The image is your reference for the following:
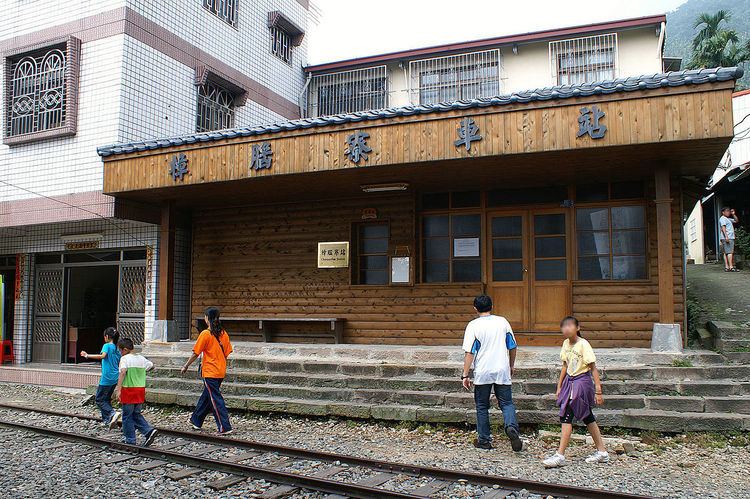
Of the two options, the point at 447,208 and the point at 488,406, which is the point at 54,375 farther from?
the point at 488,406

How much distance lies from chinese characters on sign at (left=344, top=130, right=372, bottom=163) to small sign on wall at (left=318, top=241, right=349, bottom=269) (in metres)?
2.46

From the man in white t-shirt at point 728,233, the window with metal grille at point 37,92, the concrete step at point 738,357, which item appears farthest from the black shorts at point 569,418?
the window with metal grille at point 37,92

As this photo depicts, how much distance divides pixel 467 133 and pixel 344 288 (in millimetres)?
4064

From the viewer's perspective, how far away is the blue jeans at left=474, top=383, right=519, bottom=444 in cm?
677

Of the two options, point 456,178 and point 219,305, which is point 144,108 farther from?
point 456,178

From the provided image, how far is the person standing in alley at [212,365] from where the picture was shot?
7.79 metres

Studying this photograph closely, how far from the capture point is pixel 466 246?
10641 mm

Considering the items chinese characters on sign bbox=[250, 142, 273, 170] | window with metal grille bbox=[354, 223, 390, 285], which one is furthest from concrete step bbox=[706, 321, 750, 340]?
chinese characters on sign bbox=[250, 142, 273, 170]

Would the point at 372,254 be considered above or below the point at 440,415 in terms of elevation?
above

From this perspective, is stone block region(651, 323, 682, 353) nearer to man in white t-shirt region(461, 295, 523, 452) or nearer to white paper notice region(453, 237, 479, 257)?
man in white t-shirt region(461, 295, 523, 452)

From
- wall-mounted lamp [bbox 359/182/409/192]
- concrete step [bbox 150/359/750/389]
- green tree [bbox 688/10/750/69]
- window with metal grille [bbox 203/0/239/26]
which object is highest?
green tree [bbox 688/10/750/69]

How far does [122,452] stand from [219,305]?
5.19m

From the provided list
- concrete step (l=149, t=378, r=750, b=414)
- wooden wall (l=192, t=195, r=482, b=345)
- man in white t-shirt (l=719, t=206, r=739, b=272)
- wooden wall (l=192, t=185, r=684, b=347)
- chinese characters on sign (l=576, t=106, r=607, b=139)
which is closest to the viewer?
concrete step (l=149, t=378, r=750, b=414)

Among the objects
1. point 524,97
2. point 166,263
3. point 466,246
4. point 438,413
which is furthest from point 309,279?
point 524,97
